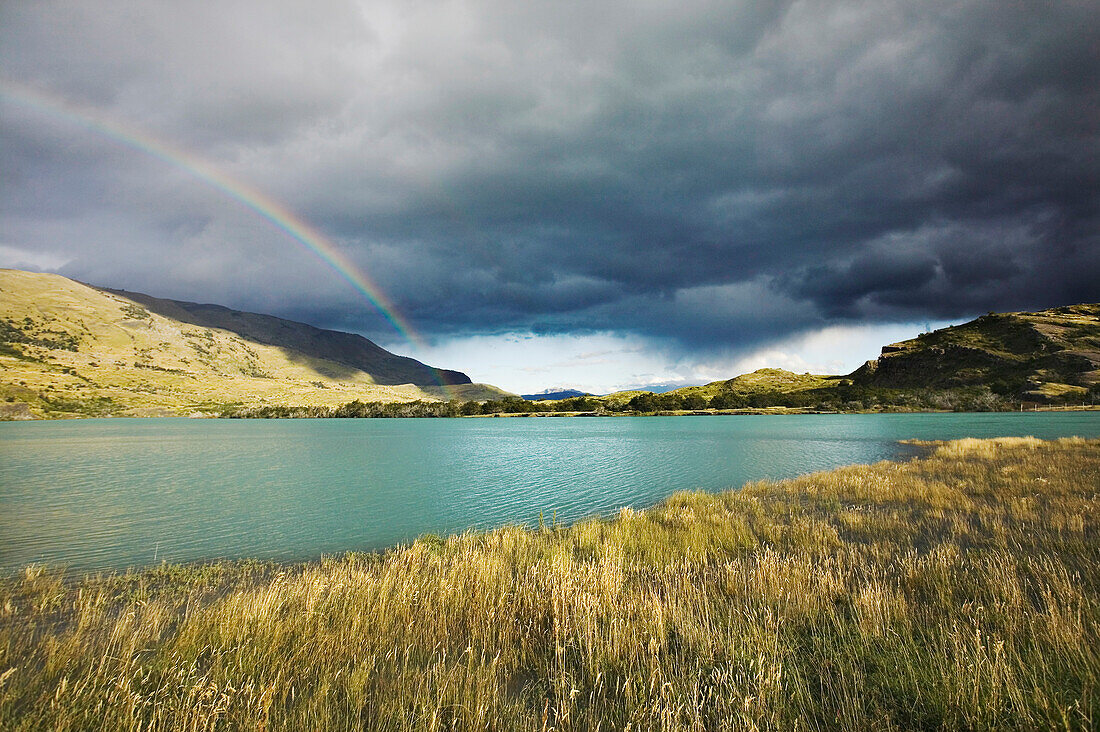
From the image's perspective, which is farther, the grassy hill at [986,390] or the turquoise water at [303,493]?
the grassy hill at [986,390]

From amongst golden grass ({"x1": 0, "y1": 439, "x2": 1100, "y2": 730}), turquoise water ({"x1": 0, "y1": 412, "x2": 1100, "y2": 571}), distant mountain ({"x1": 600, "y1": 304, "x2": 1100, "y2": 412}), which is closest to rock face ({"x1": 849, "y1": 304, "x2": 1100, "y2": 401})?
distant mountain ({"x1": 600, "y1": 304, "x2": 1100, "y2": 412})

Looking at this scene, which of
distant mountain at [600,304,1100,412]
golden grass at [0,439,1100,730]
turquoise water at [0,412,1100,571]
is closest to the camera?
golden grass at [0,439,1100,730]

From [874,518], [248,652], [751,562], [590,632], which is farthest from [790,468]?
[248,652]

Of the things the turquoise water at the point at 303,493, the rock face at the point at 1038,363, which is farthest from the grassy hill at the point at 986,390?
the turquoise water at the point at 303,493

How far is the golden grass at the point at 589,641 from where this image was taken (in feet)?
15.9

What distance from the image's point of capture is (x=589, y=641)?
21.3 ft

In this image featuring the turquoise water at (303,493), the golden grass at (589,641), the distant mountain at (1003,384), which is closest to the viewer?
the golden grass at (589,641)

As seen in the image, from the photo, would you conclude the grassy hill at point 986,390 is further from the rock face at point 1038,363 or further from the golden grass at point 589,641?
the golden grass at point 589,641

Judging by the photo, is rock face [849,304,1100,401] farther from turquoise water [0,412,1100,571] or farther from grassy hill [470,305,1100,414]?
turquoise water [0,412,1100,571]

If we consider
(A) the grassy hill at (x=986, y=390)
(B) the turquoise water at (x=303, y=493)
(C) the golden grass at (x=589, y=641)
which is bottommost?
(B) the turquoise water at (x=303, y=493)

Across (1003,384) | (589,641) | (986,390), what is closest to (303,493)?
(589,641)

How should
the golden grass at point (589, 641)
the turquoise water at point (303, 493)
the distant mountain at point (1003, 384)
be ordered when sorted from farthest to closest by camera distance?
the distant mountain at point (1003, 384), the turquoise water at point (303, 493), the golden grass at point (589, 641)

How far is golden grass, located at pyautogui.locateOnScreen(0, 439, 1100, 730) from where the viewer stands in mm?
4848

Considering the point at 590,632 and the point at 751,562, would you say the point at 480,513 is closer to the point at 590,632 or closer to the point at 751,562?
the point at 751,562
